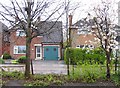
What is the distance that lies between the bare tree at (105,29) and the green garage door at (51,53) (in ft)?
54.0

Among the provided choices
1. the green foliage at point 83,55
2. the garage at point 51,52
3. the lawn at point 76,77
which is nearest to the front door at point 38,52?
the garage at point 51,52

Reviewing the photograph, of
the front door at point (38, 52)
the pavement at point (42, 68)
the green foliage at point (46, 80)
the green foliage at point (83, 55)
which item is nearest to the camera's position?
the green foliage at point (46, 80)

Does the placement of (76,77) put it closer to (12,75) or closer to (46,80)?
(46,80)

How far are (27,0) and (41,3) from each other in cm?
49

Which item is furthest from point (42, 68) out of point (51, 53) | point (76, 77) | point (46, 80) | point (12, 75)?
point (51, 53)

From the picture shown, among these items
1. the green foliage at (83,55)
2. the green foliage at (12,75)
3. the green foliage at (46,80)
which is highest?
the green foliage at (83,55)

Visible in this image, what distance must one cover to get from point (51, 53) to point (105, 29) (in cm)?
1712

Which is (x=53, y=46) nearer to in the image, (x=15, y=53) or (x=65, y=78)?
(x=15, y=53)

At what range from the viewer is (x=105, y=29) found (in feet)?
26.9

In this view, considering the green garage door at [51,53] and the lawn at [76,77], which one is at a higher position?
the green garage door at [51,53]

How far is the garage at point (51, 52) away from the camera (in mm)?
24609

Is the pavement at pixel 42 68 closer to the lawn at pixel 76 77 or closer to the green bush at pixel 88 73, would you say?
the lawn at pixel 76 77

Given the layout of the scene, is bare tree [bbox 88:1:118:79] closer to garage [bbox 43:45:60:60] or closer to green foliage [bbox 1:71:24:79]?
green foliage [bbox 1:71:24:79]

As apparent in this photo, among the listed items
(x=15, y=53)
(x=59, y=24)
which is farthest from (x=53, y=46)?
(x=59, y=24)
